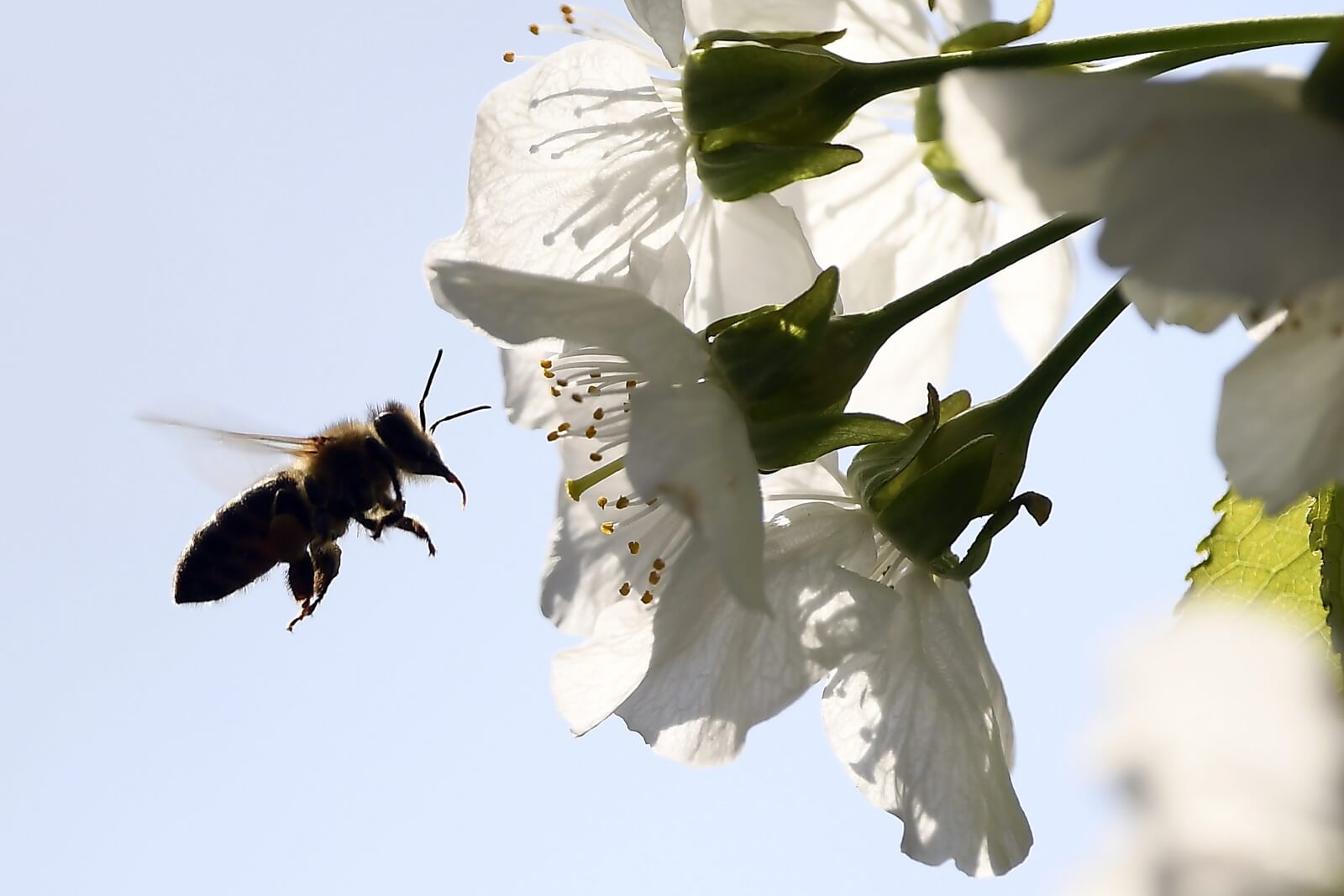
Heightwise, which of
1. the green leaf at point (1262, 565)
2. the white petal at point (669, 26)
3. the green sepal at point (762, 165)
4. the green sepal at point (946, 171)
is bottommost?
the green leaf at point (1262, 565)

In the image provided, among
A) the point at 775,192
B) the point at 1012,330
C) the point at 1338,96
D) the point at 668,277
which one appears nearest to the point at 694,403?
the point at 668,277

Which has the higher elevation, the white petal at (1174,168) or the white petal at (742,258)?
the white petal at (1174,168)

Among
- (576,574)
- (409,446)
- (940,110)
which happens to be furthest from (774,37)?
(409,446)

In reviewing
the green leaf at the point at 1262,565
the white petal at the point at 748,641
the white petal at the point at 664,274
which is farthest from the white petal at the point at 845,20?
the green leaf at the point at 1262,565

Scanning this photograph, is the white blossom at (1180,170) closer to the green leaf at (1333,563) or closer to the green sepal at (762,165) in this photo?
the green leaf at (1333,563)

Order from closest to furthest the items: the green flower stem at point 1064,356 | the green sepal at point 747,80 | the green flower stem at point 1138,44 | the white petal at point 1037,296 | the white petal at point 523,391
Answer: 1. the green flower stem at point 1138,44
2. the green flower stem at point 1064,356
3. the green sepal at point 747,80
4. the white petal at point 523,391
5. the white petal at point 1037,296

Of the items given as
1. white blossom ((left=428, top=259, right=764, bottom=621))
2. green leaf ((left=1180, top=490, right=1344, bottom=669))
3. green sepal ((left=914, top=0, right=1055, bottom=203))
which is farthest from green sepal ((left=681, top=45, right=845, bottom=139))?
green leaf ((left=1180, top=490, right=1344, bottom=669))

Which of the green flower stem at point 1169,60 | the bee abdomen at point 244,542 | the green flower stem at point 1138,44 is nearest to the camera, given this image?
the green flower stem at point 1138,44

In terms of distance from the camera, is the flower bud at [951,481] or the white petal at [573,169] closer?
the flower bud at [951,481]

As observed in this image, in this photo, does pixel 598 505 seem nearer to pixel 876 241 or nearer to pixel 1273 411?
pixel 876 241
